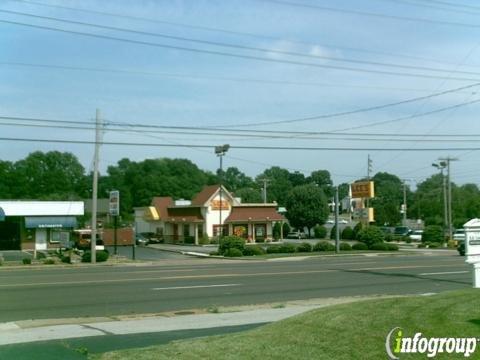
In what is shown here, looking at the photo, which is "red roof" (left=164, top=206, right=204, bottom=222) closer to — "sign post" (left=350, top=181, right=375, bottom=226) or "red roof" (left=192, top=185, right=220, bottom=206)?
"red roof" (left=192, top=185, right=220, bottom=206)

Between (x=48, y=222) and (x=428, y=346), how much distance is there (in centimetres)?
5515

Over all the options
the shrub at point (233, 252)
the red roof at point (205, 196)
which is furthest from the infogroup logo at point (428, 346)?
the red roof at point (205, 196)

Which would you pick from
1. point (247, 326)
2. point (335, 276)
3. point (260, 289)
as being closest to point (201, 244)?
point (335, 276)

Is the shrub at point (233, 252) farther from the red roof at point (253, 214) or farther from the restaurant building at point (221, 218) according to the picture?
the red roof at point (253, 214)

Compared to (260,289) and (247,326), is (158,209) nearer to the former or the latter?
(260,289)

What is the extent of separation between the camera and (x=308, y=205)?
98.1m

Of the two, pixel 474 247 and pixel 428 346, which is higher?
pixel 474 247

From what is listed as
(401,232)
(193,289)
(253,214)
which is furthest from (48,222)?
(401,232)

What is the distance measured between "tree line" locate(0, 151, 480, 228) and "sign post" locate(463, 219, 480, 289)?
8139cm

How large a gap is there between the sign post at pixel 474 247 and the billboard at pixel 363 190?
57.4 meters

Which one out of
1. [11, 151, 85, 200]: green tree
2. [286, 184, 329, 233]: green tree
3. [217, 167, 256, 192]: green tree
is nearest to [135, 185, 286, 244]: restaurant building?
[286, 184, 329, 233]: green tree

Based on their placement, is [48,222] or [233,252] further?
[48,222]

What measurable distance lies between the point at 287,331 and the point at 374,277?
50.2 ft

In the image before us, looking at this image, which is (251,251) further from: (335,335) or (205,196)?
(335,335)
